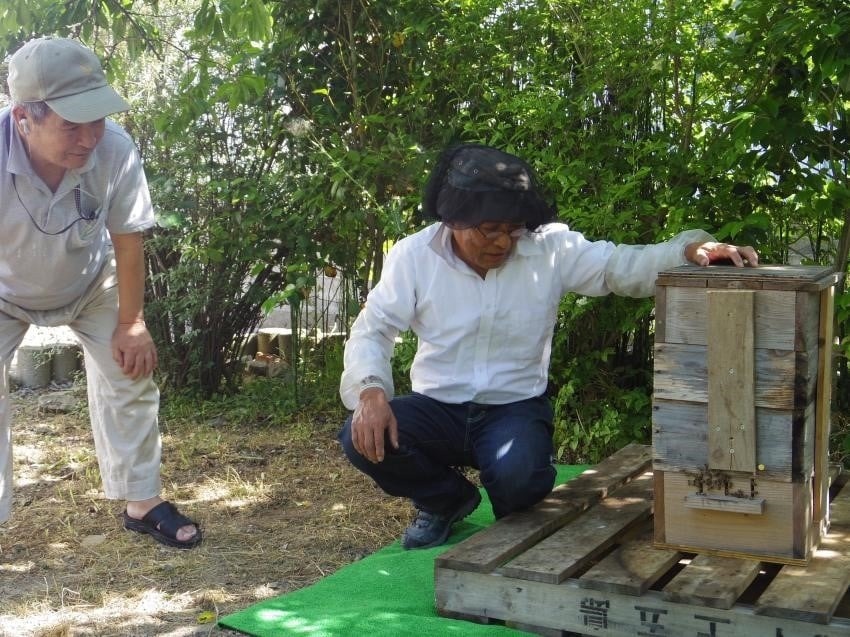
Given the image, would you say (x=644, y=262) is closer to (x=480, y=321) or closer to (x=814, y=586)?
(x=480, y=321)

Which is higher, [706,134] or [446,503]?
[706,134]

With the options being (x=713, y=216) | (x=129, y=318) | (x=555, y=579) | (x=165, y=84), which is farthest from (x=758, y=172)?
(x=165, y=84)

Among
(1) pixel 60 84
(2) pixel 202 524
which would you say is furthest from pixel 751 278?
(2) pixel 202 524

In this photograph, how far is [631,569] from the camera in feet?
9.48

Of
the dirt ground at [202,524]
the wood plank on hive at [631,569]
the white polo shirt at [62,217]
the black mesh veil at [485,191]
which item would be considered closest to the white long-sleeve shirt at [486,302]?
the black mesh veil at [485,191]

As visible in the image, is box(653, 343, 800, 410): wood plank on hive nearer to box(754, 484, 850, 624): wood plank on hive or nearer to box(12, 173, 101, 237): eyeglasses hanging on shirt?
box(754, 484, 850, 624): wood plank on hive

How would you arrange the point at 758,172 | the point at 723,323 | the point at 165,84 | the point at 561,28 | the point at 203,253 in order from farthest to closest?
the point at 165,84 < the point at 203,253 < the point at 561,28 < the point at 758,172 < the point at 723,323

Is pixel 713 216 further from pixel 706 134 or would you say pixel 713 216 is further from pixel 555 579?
pixel 555 579

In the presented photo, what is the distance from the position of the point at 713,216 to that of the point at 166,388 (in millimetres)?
3584

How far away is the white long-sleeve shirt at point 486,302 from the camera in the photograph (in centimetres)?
351

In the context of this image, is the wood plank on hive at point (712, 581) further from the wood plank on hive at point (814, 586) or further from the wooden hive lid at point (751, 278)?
the wooden hive lid at point (751, 278)

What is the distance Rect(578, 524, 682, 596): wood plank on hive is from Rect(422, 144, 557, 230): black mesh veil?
1103 millimetres

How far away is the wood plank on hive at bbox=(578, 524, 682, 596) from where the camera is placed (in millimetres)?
2771

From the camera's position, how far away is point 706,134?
15.0ft
